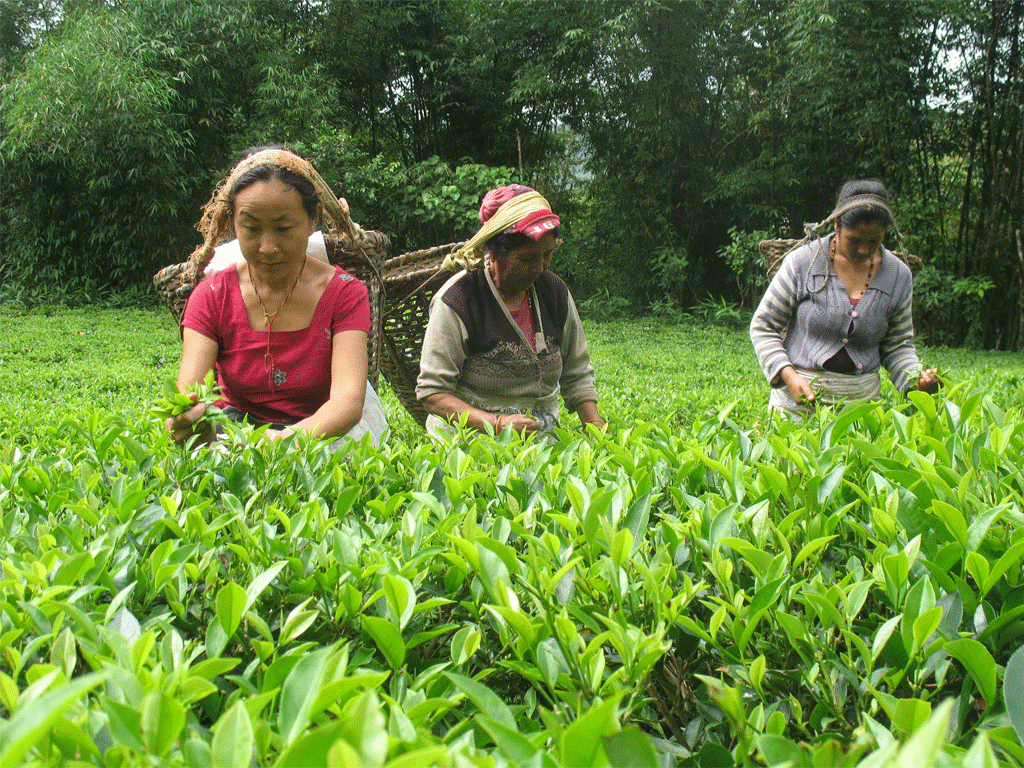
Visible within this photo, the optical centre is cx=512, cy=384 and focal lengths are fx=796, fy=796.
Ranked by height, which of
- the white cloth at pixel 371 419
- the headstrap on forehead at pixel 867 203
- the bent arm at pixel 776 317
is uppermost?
the headstrap on forehead at pixel 867 203

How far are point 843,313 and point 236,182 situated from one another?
8.11 ft

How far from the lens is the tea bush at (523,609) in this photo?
67cm

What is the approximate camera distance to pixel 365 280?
3.21 m

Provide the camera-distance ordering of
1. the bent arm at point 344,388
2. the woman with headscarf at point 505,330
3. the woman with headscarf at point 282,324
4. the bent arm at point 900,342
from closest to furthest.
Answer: the bent arm at point 344,388 < the woman with headscarf at point 282,324 < the woman with headscarf at point 505,330 < the bent arm at point 900,342

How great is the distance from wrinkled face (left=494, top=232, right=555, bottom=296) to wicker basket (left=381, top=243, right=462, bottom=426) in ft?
1.07

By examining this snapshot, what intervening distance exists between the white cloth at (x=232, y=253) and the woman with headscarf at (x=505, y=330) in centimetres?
46

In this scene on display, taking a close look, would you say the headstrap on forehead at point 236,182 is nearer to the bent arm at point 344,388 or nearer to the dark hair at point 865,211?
the bent arm at point 344,388

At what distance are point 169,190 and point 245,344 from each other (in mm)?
10936

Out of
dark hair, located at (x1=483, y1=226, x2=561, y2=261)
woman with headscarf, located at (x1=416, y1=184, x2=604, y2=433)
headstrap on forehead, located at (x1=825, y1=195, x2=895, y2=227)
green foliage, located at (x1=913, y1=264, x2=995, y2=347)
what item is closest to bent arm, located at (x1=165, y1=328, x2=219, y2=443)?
woman with headscarf, located at (x1=416, y1=184, x2=604, y2=433)

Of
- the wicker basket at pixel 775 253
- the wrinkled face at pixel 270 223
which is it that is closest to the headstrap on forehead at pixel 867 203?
the wicker basket at pixel 775 253

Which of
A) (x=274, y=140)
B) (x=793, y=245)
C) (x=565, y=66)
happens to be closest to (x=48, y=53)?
(x=274, y=140)

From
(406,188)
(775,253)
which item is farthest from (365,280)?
(406,188)

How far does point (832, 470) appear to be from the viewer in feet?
4.49

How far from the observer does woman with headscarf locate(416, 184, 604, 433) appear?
2.77 m
